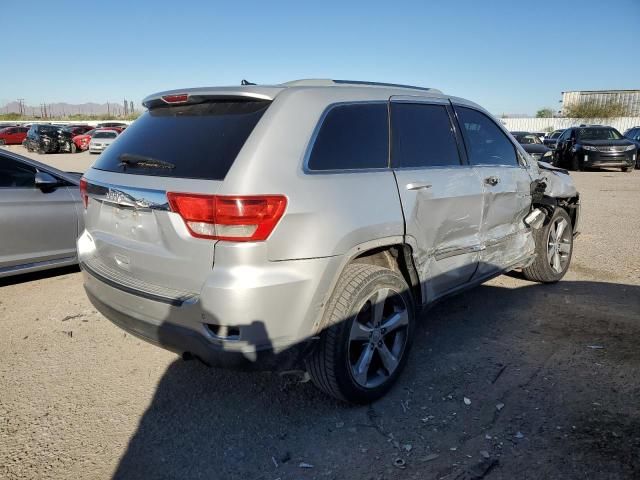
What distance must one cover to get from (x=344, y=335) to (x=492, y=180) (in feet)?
6.46

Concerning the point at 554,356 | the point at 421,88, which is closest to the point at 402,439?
the point at 554,356

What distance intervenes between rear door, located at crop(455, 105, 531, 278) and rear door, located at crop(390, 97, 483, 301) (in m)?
0.16

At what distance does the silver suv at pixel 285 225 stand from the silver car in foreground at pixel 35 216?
2.15 m

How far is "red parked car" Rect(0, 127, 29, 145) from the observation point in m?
40.1

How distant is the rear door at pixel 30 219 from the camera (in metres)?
4.82

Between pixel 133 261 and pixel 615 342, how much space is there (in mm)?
3517

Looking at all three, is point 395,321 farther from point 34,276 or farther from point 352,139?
point 34,276

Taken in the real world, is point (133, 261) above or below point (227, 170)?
below

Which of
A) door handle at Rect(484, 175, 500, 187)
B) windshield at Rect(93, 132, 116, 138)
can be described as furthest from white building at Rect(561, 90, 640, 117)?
door handle at Rect(484, 175, 500, 187)

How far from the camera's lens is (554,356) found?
359cm

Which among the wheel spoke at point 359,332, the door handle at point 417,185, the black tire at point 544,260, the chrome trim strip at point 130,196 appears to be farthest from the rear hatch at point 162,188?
the black tire at point 544,260

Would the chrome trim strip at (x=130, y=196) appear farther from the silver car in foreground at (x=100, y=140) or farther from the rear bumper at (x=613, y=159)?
the silver car in foreground at (x=100, y=140)

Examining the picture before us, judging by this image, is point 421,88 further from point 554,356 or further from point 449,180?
point 554,356

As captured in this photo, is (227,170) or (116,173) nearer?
(227,170)
